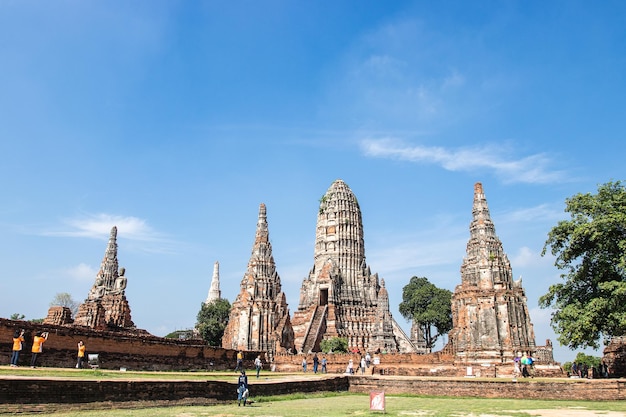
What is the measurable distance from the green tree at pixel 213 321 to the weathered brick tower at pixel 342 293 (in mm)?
15057

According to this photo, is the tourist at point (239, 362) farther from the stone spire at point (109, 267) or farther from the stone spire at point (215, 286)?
the stone spire at point (215, 286)

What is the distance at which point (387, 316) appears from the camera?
48.8 m

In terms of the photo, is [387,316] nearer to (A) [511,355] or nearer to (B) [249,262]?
(B) [249,262]

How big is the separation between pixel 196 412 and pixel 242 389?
264cm

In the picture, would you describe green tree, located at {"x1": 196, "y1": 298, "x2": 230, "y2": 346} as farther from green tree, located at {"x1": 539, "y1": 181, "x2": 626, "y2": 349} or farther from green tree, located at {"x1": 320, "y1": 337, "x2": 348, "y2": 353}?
green tree, located at {"x1": 539, "y1": 181, "x2": 626, "y2": 349}

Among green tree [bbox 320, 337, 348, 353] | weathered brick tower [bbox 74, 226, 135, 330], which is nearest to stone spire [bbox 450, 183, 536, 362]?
green tree [bbox 320, 337, 348, 353]

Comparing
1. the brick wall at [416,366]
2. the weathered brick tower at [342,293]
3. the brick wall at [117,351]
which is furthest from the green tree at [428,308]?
the brick wall at [117,351]

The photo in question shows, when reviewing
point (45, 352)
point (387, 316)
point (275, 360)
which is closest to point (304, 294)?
point (387, 316)

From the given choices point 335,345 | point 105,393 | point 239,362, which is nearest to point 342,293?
point 335,345

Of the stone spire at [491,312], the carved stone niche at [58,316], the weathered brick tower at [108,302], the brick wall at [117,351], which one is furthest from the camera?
the weathered brick tower at [108,302]

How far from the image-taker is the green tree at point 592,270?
1853 centimetres

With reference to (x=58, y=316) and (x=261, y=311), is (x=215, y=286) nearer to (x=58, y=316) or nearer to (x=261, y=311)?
(x=261, y=311)

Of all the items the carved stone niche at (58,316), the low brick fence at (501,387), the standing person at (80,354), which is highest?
the carved stone niche at (58,316)

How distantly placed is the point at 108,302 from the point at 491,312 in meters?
29.3
